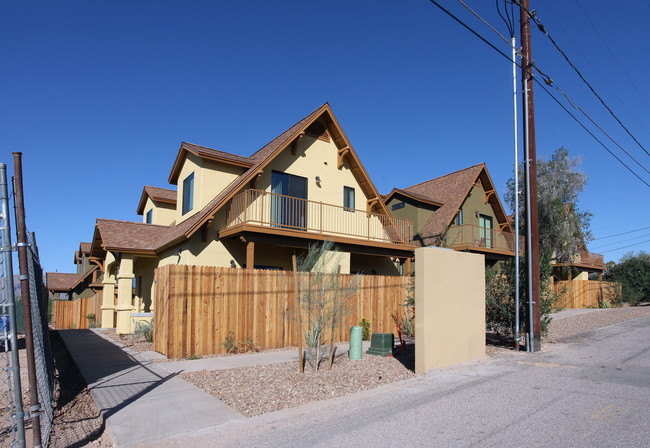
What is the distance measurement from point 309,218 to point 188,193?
15.4 feet

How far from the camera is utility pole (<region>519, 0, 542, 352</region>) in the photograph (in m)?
11.7

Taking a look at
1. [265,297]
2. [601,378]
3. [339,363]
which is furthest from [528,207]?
[265,297]

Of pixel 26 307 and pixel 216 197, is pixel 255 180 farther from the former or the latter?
pixel 26 307

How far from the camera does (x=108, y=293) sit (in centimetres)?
1897

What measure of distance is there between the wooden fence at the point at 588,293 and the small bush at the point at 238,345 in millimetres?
23806

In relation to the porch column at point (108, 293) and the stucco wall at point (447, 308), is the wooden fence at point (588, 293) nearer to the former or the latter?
the stucco wall at point (447, 308)

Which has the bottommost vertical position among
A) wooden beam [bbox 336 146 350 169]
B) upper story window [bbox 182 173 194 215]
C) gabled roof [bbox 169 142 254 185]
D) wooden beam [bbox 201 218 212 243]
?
wooden beam [bbox 201 218 212 243]

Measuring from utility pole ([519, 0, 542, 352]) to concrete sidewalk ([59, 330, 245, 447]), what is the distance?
8556 mm

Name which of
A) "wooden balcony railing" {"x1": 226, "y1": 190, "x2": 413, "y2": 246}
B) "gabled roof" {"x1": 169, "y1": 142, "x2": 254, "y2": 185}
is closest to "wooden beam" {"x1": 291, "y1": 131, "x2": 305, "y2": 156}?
"gabled roof" {"x1": 169, "y1": 142, "x2": 254, "y2": 185}

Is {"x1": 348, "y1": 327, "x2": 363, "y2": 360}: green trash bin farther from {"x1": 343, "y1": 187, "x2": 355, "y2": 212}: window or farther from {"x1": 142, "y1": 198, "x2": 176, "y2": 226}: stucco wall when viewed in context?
{"x1": 142, "y1": 198, "x2": 176, "y2": 226}: stucco wall

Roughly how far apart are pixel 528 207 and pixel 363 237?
7487 millimetres

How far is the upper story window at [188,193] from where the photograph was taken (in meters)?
16.9

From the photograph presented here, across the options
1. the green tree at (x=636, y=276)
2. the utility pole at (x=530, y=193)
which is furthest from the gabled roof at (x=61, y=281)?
the green tree at (x=636, y=276)

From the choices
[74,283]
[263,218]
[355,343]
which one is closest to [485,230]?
[263,218]
